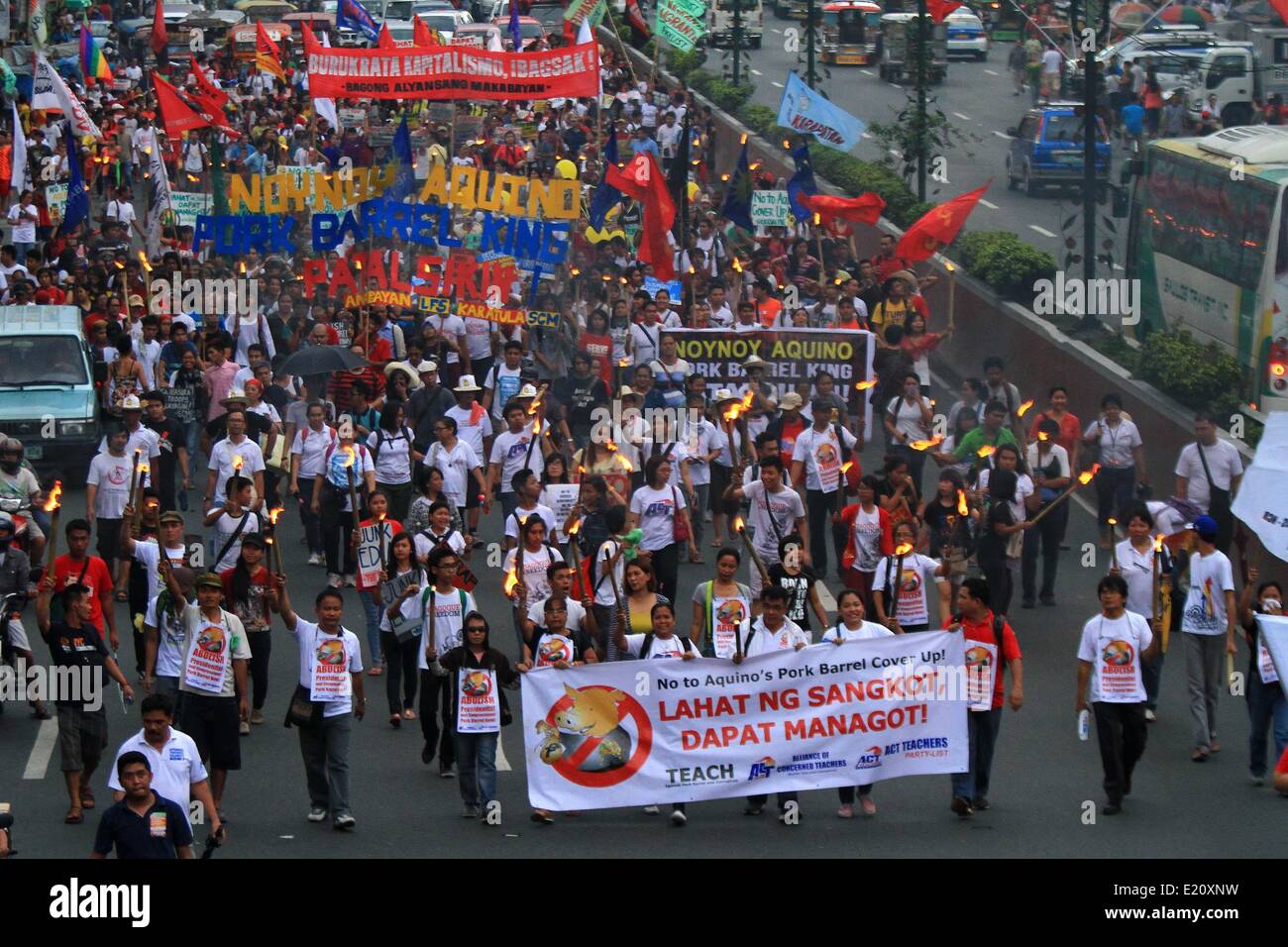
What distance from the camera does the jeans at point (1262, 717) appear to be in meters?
12.9

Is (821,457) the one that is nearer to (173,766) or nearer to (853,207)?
(173,766)

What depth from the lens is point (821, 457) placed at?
17.6 m

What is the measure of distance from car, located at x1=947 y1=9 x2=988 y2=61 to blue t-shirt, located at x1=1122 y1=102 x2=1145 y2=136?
55.2ft

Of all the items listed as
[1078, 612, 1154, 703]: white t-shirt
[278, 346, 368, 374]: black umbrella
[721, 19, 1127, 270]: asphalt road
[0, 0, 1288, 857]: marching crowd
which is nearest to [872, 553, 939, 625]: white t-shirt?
[0, 0, 1288, 857]: marching crowd

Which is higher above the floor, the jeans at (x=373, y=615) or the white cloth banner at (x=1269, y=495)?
the white cloth banner at (x=1269, y=495)

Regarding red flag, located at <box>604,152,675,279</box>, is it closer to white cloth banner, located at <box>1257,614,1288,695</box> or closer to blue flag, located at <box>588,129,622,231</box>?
blue flag, located at <box>588,129,622,231</box>

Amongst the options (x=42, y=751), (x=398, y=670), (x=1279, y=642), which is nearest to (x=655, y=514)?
(x=398, y=670)

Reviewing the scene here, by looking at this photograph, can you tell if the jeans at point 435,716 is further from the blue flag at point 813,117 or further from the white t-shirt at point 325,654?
the blue flag at point 813,117

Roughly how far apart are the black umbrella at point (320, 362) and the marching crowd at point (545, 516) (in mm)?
60

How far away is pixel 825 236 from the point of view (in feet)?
89.4

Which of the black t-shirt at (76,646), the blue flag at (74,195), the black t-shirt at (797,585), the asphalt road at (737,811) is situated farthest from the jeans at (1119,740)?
the blue flag at (74,195)

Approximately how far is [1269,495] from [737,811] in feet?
15.6
